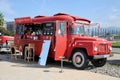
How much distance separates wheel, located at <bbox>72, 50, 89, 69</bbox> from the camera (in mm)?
14422

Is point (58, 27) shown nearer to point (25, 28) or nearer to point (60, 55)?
point (60, 55)

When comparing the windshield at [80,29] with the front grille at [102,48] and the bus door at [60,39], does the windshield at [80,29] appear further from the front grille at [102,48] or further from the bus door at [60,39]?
the front grille at [102,48]

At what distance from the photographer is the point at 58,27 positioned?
1554 cm

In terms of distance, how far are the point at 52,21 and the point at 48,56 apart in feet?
6.62

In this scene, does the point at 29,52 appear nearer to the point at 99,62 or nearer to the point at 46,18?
the point at 46,18

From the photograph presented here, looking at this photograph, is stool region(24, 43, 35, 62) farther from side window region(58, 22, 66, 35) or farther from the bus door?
side window region(58, 22, 66, 35)

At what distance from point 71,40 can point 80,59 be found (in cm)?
130

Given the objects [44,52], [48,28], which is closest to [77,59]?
[44,52]

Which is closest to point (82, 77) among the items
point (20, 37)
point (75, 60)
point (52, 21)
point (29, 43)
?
point (75, 60)

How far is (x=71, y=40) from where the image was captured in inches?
607

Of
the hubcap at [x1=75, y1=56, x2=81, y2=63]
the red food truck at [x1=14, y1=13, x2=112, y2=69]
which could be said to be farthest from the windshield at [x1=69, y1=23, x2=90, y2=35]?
the hubcap at [x1=75, y1=56, x2=81, y2=63]

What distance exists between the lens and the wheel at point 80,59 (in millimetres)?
14422

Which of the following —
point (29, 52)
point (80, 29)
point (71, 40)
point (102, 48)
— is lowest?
point (29, 52)

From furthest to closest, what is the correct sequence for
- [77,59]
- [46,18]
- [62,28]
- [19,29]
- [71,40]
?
[19,29]
[46,18]
[62,28]
[71,40]
[77,59]
